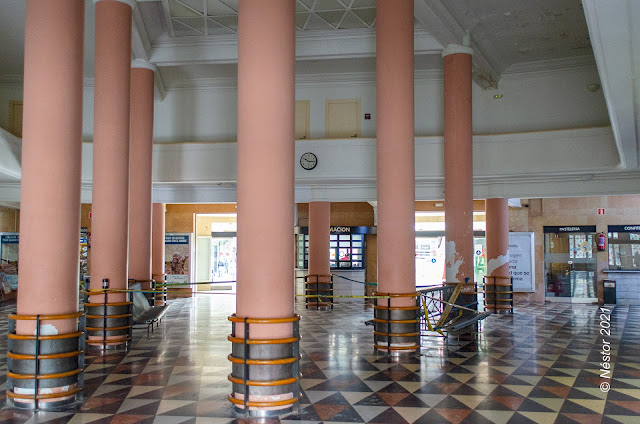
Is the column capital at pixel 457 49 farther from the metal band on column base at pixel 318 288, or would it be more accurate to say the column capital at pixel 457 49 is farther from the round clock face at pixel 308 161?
the metal band on column base at pixel 318 288

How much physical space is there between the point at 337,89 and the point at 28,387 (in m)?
11.3

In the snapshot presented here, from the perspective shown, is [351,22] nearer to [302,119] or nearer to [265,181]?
[302,119]

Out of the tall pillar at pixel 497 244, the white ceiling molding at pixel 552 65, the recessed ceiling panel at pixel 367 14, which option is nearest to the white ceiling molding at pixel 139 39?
the recessed ceiling panel at pixel 367 14

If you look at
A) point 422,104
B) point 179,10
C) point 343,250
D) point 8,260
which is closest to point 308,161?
point 422,104

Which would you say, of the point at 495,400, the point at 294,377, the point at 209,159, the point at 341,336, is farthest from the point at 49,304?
the point at 209,159

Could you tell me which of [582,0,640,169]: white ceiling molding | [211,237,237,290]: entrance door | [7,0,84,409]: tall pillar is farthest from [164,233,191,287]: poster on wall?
[582,0,640,169]: white ceiling molding

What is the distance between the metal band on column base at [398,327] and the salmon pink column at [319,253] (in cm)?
734

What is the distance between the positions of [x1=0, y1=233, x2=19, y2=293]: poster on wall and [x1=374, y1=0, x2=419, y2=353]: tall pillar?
50.8ft

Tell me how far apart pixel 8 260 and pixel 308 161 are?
1227 cm

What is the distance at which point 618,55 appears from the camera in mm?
6547

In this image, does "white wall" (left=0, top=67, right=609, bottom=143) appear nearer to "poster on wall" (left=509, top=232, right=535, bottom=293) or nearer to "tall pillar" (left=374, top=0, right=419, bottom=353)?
"tall pillar" (left=374, top=0, right=419, bottom=353)

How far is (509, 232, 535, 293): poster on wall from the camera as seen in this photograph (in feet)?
63.1

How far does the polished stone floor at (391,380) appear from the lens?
596cm

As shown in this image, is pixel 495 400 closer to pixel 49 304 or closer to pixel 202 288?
pixel 49 304
